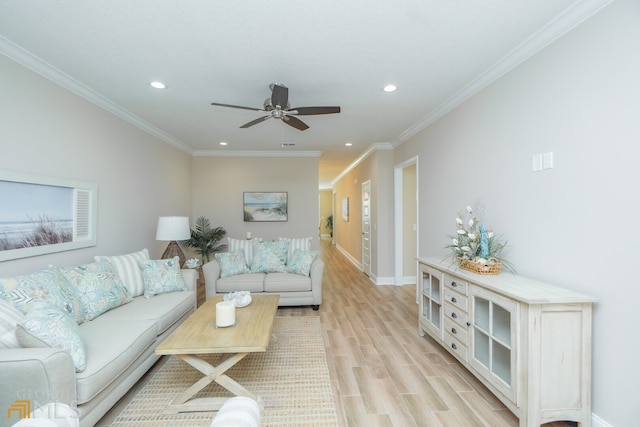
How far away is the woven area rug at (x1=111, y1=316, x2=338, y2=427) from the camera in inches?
73.4

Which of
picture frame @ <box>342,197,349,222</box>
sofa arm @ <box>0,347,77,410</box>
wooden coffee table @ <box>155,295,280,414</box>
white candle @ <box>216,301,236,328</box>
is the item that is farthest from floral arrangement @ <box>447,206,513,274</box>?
picture frame @ <box>342,197,349,222</box>

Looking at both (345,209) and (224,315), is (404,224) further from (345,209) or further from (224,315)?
(224,315)

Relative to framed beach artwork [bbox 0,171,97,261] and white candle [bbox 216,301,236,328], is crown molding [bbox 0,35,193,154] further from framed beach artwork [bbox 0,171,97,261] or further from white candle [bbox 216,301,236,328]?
white candle [bbox 216,301,236,328]

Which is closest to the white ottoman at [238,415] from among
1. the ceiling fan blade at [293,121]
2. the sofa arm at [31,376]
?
the sofa arm at [31,376]

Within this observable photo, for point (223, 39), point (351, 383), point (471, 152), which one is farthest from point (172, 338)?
point (471, 152)

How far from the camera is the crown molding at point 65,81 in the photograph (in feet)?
7.05

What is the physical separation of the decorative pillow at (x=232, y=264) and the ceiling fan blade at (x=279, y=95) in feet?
7.85

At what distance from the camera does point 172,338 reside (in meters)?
2.00

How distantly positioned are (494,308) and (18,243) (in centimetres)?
358

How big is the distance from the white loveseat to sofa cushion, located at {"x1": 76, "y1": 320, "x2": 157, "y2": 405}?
153 cm

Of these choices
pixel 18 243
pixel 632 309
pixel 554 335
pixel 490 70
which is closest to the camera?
pixel 632 309

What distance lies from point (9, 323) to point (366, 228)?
543 cm

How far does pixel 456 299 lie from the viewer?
2.38 m

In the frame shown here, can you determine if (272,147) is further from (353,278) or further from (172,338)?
(172,338)
